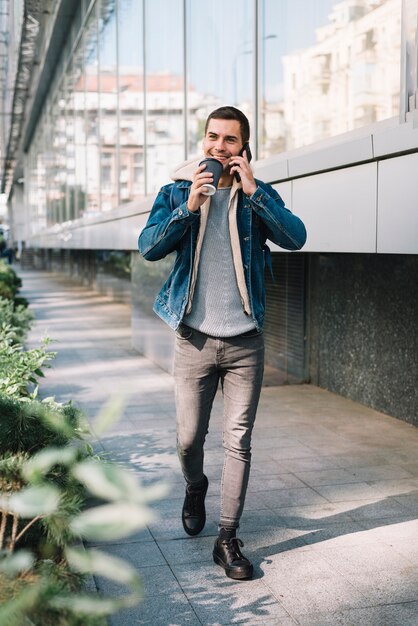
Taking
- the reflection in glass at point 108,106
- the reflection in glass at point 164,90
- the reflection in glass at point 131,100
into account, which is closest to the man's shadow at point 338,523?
the reflection in glass at point 164,90

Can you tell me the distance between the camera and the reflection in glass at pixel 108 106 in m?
16.0

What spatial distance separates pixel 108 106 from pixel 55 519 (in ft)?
50.8

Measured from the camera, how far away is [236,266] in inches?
148

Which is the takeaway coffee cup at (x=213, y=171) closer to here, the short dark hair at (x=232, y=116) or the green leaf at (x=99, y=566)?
the short dark hair at (x=232, y=116)

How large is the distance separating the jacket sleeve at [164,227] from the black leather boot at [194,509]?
1.19 m

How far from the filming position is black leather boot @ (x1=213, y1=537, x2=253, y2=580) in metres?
3.75

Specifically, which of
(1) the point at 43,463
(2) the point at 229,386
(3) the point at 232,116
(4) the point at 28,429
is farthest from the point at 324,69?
(1) the point at 43,463

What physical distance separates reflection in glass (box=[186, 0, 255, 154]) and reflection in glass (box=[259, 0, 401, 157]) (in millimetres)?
388

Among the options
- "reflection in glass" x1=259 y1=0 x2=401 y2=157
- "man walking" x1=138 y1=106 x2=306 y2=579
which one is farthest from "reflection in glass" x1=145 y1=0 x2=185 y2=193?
"man walking" x1=138 y1=106 x2=306 y2=579

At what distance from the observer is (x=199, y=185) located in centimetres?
347

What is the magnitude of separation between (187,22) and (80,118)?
499 inches

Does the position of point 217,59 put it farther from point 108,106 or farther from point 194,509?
point 108,106

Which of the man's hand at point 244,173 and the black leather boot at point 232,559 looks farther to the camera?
the black leather boot at point 232,559

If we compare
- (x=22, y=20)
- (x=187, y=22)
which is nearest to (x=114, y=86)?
(x=187, y=22)
